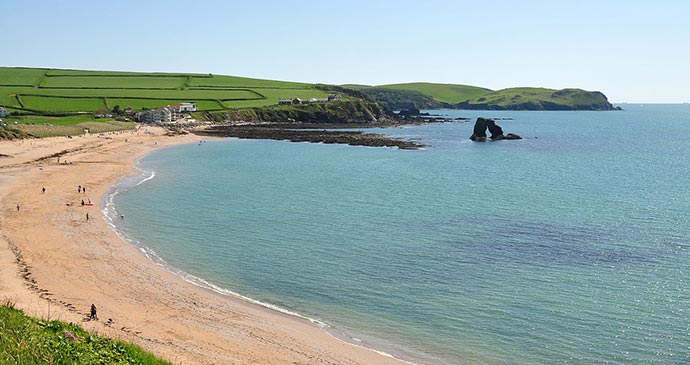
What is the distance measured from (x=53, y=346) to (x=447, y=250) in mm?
28561

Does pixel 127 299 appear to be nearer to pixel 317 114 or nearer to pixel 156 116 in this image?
pixel 156 116

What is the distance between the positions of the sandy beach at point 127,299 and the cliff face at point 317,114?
115218 mm

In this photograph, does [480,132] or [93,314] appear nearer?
[93,314]

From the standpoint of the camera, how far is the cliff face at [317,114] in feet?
553

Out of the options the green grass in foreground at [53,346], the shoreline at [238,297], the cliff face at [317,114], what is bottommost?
the shoreline at [238,297]

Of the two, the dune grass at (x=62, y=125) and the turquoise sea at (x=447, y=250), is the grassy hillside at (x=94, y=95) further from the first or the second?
the turquoise sea at (x=447, y=250)

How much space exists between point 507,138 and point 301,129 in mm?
53079

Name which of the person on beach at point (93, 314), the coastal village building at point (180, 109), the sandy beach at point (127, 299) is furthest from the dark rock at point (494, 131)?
the person on beach at point (93, 314)

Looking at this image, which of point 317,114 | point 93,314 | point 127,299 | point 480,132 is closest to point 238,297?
point 127,299

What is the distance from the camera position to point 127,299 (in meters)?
30.9

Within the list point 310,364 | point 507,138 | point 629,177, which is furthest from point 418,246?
→ point 507,138

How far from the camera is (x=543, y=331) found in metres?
27.3

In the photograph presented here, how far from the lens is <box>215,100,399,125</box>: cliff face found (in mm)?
168500

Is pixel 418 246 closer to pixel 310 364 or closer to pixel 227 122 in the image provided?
pixel 310 364
